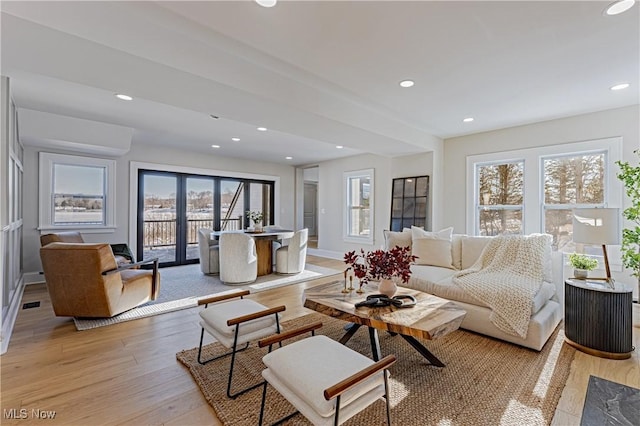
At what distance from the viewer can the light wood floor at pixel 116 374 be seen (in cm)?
179

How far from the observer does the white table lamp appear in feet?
8.89

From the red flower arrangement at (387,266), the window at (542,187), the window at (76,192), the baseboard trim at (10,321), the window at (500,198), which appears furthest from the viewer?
the window at (76,192)

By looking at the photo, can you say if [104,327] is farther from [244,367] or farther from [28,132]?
[28,132]

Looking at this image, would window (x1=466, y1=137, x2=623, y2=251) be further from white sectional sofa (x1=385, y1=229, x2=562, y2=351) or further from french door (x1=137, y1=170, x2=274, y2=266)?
french door (x1=137, y1=170, x2=274, y2=266)

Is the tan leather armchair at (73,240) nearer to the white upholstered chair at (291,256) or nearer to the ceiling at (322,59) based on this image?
the ceiling at (322,59)

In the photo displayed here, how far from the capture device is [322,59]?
2627 millimetres

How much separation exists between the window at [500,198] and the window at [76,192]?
22.1ft

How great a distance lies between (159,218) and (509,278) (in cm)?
634

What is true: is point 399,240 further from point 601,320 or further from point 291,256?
point 601,320

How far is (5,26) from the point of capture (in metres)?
1.81

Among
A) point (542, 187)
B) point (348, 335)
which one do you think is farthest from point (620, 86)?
point (348, 335)

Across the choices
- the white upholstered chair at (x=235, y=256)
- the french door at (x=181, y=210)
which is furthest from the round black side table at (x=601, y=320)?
the french door at (x=181, y=210)

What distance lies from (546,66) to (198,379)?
159 inches

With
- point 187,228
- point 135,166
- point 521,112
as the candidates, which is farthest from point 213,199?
point 521,112
